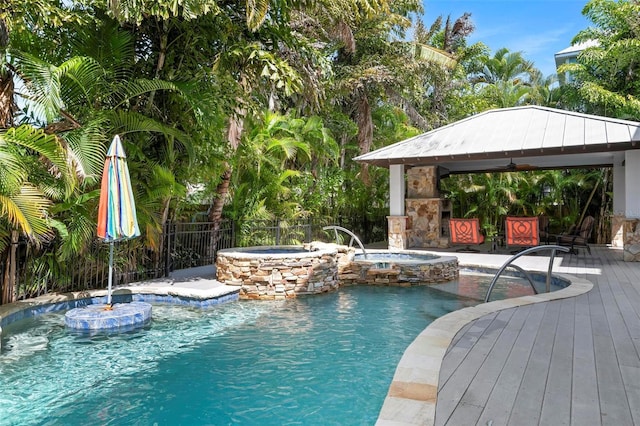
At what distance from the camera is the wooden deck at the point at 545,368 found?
109 inches

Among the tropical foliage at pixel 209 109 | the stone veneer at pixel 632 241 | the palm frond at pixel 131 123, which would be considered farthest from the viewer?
the stone veneer at pixel 632 241

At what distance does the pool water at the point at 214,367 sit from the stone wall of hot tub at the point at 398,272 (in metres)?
1.94

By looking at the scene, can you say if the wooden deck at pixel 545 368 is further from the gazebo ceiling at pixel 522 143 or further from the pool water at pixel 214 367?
the gazebo ceiling at pixel 522 143

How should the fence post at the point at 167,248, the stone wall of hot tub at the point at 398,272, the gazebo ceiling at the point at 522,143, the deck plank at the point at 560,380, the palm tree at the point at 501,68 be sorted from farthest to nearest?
the palm tree at the point at 501,68, the gazebo ceiling at the point at 522,143, the fence post at the point at 167,248, the stone wall of hot tub at the point at 398,272, the deck plank at the point at 560,380

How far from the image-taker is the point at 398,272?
30.1 feet

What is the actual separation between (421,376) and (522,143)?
10153 mm

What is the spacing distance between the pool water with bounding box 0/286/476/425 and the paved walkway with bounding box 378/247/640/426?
0.60 metres

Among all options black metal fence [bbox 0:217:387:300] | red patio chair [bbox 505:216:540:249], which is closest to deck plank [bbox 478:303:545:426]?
black metal fence [bbox 0:217:387:300]

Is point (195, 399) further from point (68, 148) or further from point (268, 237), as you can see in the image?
point (268, 237)

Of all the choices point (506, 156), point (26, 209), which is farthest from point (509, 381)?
point (506, 156)

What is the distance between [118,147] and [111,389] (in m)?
3.45

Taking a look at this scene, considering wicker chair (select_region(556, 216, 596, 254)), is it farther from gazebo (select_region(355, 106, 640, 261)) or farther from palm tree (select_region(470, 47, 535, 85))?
palm tree (select_region(470, 47, 535, 85))

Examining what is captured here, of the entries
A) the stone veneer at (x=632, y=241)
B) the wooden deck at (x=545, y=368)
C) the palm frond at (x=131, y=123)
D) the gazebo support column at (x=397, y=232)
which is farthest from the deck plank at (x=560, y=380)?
the gazebo support column at (x=397, y=232)

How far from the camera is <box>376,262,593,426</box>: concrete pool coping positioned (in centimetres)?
276
